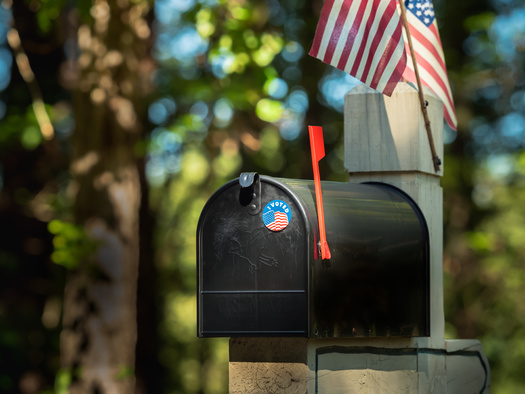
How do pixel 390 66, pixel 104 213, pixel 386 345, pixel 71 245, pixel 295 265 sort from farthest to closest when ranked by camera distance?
pixel 104 213 → pixel 71 245 → pixel 390 66 → pixel 386 345 → pixel 295 265

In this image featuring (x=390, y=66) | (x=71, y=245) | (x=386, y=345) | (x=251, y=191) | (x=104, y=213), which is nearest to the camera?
(x=251, y=191)

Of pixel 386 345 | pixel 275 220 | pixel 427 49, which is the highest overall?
pixel 427 49

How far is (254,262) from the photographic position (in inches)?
109

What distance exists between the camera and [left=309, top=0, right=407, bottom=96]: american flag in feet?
10.7

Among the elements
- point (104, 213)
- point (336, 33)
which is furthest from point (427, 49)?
point (104, 213)

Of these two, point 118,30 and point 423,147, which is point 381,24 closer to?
point 423,147

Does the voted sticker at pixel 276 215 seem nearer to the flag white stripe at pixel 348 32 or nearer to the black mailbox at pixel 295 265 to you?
the black mailbox at pixel 295 265

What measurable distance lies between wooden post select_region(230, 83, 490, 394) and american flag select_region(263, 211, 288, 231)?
37 centimetres

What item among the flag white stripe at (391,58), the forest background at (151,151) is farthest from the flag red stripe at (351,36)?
the forest background at (151,151)

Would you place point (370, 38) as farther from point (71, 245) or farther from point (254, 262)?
point (71, 245)

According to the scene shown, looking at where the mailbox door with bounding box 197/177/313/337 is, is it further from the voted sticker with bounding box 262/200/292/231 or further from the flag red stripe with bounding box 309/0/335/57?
the flag red stripe with bounding box 309/0/335/57

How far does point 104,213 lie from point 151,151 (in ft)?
2.34

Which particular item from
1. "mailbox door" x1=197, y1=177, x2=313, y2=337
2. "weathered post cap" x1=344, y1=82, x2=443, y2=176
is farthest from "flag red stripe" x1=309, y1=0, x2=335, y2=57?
"mailbox door" x1=197, y1=177, x2=313, y2=337

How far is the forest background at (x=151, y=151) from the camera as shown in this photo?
6.61m
